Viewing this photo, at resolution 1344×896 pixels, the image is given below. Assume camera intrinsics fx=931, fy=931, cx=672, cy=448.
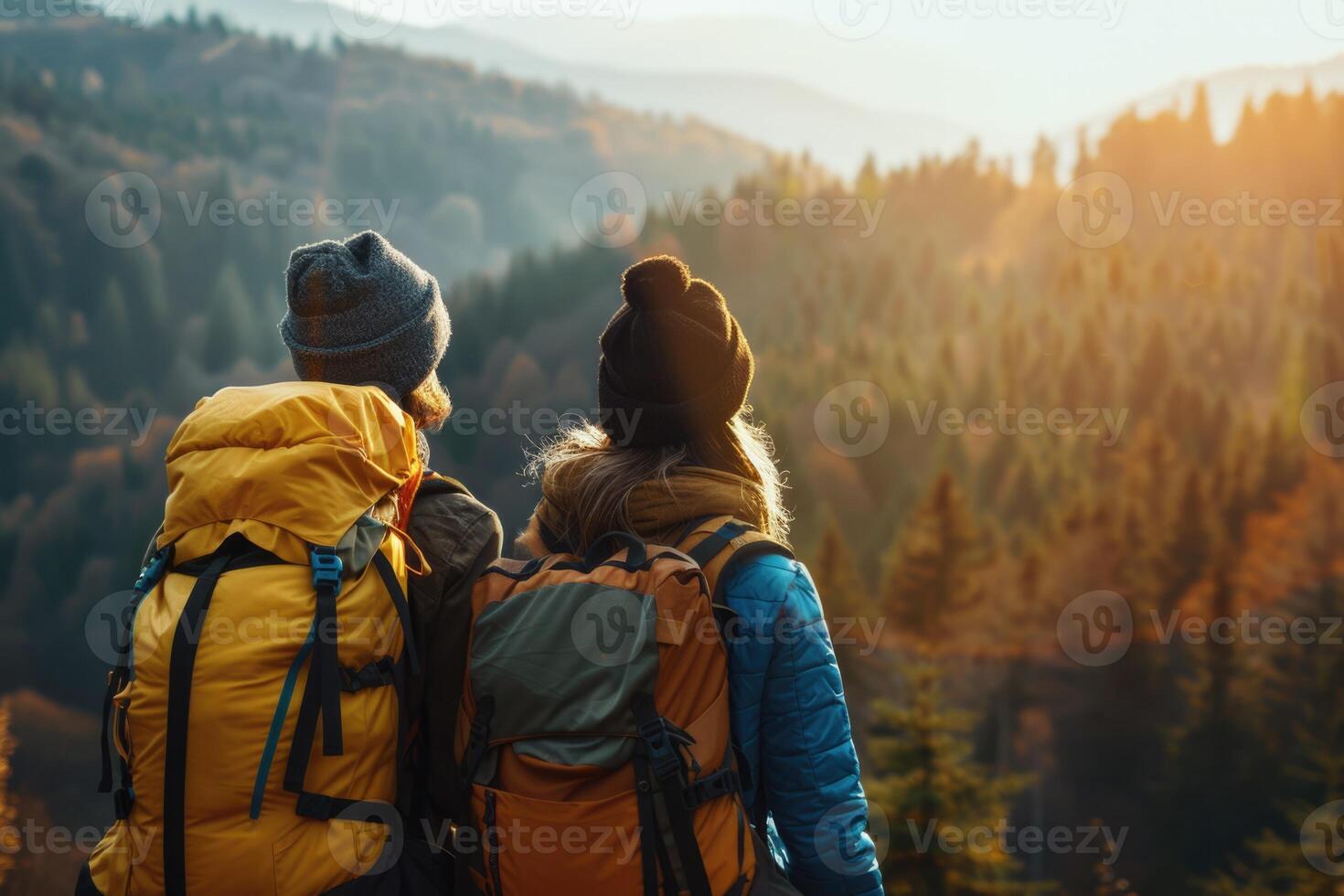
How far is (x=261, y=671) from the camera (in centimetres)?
140

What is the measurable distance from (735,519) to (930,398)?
105 ft

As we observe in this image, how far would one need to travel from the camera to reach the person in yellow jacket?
1391mm

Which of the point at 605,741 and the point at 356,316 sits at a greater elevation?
the point at 356,316

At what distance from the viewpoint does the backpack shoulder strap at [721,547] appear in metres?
1.57

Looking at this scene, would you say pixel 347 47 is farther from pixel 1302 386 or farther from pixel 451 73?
pixel 1302 386

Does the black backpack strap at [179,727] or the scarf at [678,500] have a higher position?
the scarf at [678,500]

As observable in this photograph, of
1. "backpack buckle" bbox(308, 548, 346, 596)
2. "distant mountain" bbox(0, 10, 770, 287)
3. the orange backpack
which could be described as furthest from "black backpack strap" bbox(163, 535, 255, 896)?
"distant mountain" bbox(0, 10, 770, 287)

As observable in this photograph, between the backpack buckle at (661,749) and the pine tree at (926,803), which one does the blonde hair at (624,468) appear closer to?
the backpack buckle at (661,749)

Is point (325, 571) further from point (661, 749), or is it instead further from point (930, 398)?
point (930, 398)

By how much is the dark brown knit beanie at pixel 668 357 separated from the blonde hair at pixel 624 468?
4 cm

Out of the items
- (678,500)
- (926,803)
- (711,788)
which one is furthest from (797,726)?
(926,803)

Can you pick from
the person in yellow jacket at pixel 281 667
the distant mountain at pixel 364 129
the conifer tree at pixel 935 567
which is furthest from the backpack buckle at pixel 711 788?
the distant mountain at pixel 364 129

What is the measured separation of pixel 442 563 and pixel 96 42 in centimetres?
7643

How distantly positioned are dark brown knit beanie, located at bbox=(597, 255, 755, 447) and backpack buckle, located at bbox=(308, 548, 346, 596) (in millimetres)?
595
